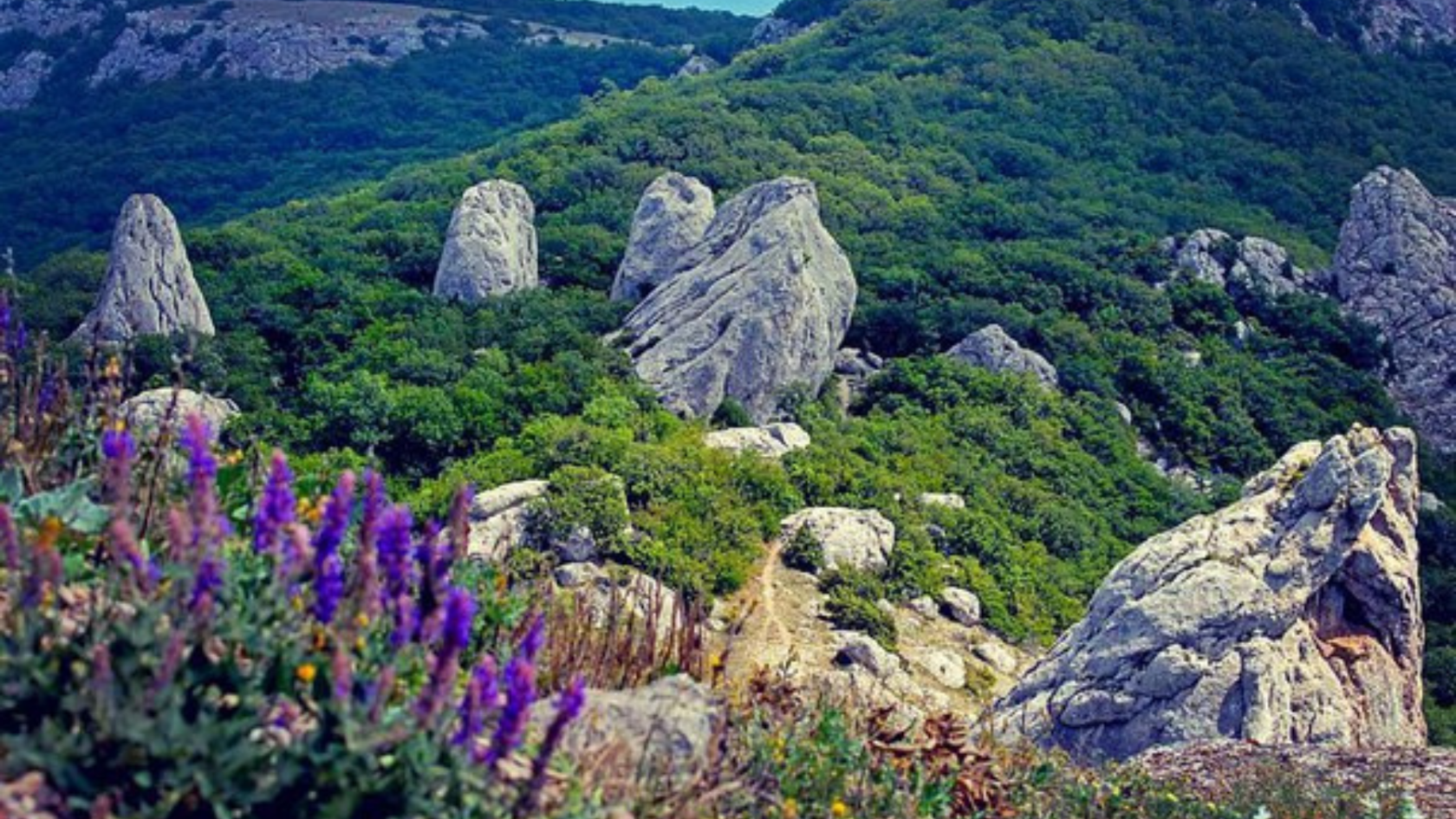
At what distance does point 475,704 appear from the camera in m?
4.09

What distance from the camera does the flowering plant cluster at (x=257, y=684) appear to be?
12.8 feet

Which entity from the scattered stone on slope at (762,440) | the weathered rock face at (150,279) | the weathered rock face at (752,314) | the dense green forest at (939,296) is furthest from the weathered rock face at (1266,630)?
the weathered rock face at (150,279)

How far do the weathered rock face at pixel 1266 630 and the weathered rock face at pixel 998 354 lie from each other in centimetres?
1348

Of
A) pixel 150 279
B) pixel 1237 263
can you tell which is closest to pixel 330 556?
pixel 150 279

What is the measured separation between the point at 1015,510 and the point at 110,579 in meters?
23.5

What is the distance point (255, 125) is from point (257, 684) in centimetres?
8731

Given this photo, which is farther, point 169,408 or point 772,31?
point 772,31

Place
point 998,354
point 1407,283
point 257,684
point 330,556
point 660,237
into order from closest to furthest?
point 257,684
point 330,556
point 998,354
point 660,237
point 1407,283

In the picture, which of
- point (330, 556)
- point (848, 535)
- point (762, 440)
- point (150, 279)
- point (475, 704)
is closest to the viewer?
point (475, 704)

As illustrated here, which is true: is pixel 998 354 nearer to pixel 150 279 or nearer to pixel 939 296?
pixel 939 296

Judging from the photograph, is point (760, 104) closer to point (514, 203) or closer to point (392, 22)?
point (514, 203)

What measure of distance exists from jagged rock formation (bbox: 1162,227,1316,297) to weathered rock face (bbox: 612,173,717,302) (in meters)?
16.6

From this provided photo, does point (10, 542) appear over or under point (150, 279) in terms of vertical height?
over

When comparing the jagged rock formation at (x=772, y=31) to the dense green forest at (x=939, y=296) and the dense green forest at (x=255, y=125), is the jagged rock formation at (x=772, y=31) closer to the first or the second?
the dense green forest at (x=255, y=125)
